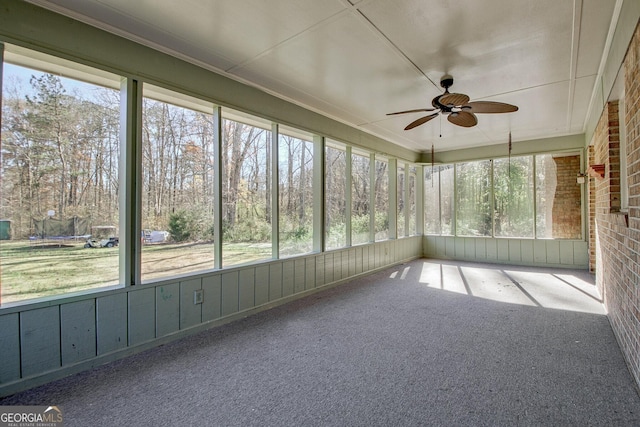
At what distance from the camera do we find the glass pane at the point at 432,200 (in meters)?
7.33

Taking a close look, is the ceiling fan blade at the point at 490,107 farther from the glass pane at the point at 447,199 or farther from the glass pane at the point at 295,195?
the glass pane at the point at 447,199

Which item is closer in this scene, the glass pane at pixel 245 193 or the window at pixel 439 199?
the glass pane at pixel 245 193

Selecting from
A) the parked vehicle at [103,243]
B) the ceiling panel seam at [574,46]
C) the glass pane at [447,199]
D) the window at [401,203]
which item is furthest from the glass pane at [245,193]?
the glass pane at [447,199]

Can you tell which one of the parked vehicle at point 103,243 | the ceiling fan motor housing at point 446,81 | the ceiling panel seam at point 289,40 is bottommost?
the parked vehicle at point 103,243

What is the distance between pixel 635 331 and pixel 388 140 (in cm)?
472

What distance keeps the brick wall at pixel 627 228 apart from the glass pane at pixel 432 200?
4.18 metres

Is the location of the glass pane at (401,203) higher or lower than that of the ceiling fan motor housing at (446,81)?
lower

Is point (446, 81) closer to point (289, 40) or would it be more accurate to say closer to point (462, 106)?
point (462, 106)

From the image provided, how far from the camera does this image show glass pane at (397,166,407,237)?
6.61m

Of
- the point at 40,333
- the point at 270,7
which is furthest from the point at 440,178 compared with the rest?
the point at 40,333

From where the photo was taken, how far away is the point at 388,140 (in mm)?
6105

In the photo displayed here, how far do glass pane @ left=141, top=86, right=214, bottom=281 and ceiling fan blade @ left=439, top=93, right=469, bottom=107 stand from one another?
2.41 meters

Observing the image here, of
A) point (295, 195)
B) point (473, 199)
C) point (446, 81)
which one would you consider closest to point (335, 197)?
point (295, 195)

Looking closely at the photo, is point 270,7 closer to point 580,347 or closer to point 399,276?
point 580,347
